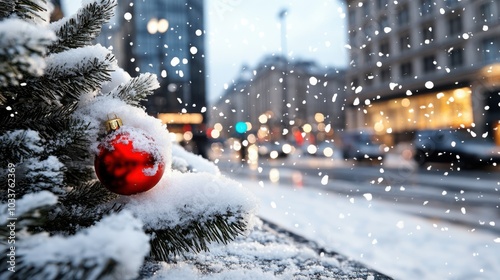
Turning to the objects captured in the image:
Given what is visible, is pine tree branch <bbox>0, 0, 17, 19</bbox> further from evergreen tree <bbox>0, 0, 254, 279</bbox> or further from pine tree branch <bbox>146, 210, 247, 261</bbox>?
pine tree branch <bbox>146, 210, 247, 261</bbox>

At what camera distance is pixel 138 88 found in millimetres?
1252

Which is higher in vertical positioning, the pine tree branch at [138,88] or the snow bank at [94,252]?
the pine tree branch at [138,88]

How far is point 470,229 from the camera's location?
213 inches

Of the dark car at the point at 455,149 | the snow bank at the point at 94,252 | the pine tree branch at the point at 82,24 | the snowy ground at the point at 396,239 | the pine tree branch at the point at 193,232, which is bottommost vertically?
the snowy ground at the point at 396,239

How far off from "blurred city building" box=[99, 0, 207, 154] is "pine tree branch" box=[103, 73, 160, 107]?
60.7 inches

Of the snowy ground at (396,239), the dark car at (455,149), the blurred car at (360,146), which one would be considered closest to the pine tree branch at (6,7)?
the snowy ground at (396,239)

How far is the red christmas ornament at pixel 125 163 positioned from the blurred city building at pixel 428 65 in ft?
80.9

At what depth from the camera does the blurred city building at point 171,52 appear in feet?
34.2

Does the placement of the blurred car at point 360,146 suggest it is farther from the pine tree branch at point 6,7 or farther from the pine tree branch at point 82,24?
the pine tree branch at point 6,7

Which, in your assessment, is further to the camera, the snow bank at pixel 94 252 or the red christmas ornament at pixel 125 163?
the red christmas ornament at pixel 125 163

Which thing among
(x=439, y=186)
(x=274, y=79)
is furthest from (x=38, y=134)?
(x=274, y=79)

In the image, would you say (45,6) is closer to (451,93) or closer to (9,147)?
(9,147)

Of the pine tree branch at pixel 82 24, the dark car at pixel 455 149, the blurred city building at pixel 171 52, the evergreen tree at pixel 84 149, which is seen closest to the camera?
the evergreen tree at pixel 84 149

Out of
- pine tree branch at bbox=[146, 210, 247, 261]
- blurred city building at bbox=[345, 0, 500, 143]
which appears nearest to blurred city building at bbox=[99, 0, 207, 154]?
pine tree branch at bbox=[146, 210, 247, 261]
